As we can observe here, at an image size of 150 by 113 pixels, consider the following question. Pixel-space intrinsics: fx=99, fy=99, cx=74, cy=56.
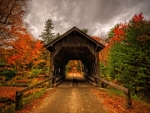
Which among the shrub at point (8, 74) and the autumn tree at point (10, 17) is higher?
the autumn tree at point (10, 17)

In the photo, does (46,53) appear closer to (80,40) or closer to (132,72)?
(80,40)

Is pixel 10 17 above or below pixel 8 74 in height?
above

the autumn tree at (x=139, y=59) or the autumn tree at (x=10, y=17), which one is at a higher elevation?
the autumn tree at (x=10, y=17)

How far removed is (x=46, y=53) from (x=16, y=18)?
14.2m

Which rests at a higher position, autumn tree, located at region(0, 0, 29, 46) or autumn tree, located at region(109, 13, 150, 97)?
autumn tree, located at region(0, 0, 29, 46)

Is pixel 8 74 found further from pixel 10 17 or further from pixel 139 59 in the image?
pixel 139 59

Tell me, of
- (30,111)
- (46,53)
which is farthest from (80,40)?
(46,53)

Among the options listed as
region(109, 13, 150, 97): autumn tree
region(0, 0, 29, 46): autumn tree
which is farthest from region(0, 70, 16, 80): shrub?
region(109, 13, 150, 97): autumn tree

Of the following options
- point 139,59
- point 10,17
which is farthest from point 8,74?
point 139,59

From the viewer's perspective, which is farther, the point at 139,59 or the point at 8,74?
the point at 8,74

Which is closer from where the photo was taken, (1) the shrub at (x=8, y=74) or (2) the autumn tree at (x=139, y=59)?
(2) the autumn tree at (x=139, y=59)

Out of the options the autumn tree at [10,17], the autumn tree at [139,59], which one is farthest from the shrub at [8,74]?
the autumn tree at [139,59]

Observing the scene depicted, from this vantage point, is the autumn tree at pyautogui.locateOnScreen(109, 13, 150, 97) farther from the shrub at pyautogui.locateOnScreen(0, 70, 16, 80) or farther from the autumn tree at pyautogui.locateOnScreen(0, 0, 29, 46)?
the shrub at pyautogui.locateOnScreen(0, 70, 16, 80)

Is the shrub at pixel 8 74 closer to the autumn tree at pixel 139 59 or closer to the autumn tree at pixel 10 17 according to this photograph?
the autumn tree at pixel 10 17
